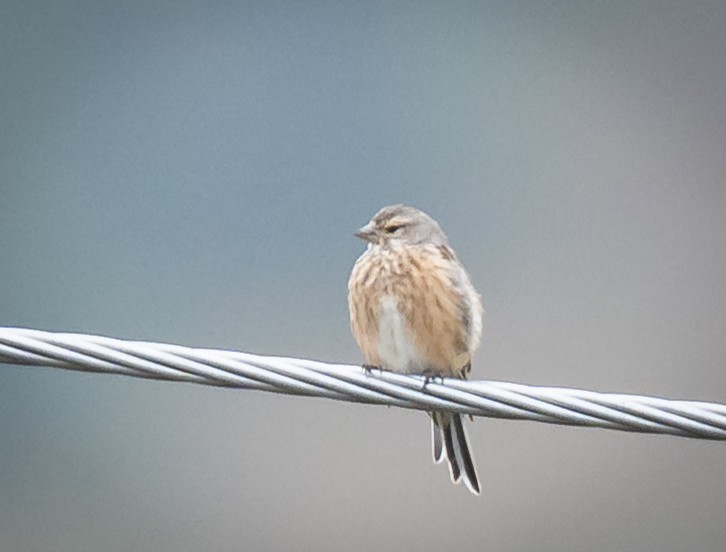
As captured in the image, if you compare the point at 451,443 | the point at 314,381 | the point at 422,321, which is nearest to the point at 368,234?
the point at 422,321

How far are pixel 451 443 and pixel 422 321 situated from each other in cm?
47

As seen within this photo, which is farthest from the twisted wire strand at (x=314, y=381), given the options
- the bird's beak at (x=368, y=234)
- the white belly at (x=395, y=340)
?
the bird's beak at (x=368, y=234)

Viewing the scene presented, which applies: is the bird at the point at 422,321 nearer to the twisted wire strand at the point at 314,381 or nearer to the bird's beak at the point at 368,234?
the bird's beak at the point at 368,234

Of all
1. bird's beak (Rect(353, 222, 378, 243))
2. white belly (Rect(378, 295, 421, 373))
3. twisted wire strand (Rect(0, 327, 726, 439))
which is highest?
bird's beak (Rect(353, 222, 378, 243))

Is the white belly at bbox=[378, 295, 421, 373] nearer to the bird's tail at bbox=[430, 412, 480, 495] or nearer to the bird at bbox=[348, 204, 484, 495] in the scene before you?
the bird at bbox=[348, 204, 484, 495]

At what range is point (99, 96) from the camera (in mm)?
9484

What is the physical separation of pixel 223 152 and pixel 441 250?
4.44 meters

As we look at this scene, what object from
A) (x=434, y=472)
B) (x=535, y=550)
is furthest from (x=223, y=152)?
(x=535, y=550)

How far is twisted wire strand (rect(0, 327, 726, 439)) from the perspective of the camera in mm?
2760

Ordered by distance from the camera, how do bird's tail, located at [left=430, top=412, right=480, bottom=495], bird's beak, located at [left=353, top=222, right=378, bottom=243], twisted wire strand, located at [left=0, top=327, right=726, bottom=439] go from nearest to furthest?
twisted wire strand, located at [left=0, top=327, right=726, bottom=439], bird's tail, located at [left=430, top=412, right=480, bottom=495], bird's beak, located at [left=353, top=222, right=378, bottom=243]

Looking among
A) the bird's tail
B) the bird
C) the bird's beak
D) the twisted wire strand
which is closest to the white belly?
the bird

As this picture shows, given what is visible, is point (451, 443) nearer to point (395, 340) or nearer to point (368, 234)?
point (395, 340)

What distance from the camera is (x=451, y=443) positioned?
181 inches

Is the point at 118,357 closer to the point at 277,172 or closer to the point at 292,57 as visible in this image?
the point at 277,172
